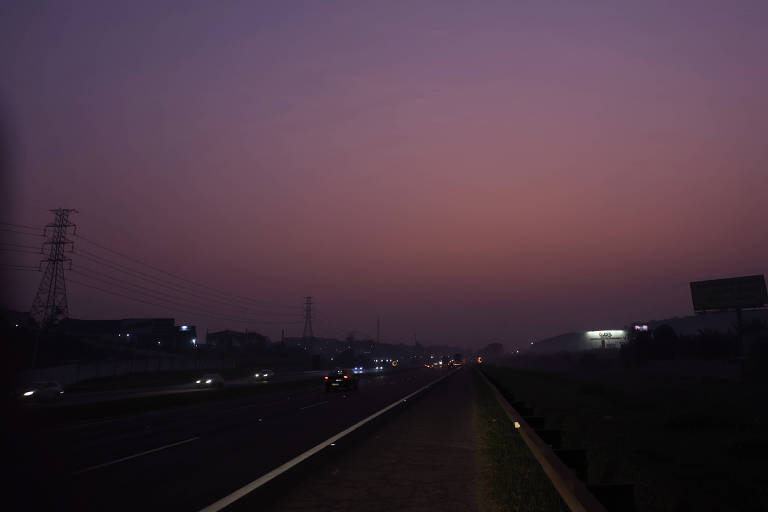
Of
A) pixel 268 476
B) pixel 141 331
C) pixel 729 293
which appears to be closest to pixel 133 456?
pixel 268 476

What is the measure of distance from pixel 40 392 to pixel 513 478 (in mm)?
36913

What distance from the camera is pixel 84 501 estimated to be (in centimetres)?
843

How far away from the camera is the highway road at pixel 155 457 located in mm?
8773

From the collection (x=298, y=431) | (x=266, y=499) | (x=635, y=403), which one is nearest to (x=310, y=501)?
(x=266, y=499)

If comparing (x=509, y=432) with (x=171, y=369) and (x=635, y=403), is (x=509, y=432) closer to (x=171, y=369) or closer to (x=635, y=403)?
(x=635, y=403)

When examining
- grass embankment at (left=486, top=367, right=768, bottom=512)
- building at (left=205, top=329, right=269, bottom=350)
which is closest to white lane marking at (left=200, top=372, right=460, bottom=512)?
grass embankment at (left=486, top=367, right=768, bottom=512)

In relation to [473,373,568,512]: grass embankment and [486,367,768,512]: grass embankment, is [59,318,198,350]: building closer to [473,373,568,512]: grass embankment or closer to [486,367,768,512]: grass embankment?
[486,367,768,512]: grass embankment

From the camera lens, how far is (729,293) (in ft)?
269

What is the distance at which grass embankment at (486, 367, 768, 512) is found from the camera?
11.2 meters

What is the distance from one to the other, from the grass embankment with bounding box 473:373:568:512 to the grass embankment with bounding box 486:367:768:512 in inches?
36.9

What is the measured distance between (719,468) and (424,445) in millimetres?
7452

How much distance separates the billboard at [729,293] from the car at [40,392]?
7829cm

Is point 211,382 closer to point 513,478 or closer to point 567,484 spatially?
point 513,478

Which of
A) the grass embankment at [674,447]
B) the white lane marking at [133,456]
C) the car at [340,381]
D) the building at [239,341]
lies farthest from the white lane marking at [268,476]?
the building at [239,341]
